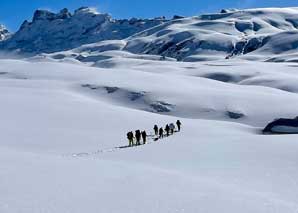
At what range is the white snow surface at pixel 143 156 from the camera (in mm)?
16391

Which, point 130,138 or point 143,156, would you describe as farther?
point 130,138

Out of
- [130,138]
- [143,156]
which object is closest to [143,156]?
[143,156]

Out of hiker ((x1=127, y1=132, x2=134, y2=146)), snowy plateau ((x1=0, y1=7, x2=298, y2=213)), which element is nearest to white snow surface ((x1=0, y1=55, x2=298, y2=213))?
snowy plateau ((x1=0, y1=7, x2=298, y2=213))

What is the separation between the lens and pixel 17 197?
15.7 metres

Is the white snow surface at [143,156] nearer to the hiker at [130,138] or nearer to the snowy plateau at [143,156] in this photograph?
the snowy plateau at [143,156]

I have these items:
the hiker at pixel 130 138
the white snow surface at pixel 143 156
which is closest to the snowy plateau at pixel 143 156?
the white snow surface at pixel 143 156

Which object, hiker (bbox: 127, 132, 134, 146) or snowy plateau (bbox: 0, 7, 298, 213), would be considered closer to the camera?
snowy plateau (bbox: 0, 7, 298, 213)

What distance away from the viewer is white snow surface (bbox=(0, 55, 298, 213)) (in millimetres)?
16391

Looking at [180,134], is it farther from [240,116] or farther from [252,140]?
[240,116]

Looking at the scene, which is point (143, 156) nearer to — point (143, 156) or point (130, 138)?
point (143, 156)

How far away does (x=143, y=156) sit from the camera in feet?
93.6

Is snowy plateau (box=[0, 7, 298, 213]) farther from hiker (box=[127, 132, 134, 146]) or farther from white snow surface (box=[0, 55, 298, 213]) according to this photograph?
hiker (box=[127, 132, 134, 146])

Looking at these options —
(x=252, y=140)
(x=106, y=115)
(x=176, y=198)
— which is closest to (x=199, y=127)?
(x=106, y=115)

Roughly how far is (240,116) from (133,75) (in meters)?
32.2
